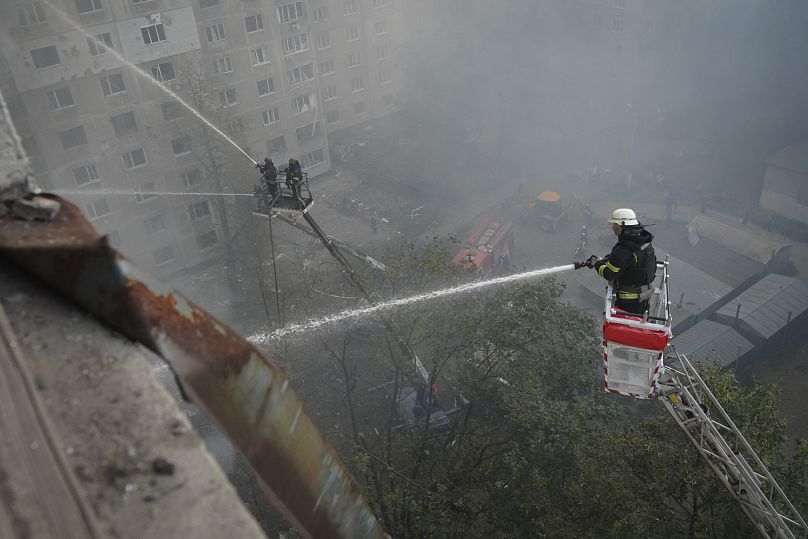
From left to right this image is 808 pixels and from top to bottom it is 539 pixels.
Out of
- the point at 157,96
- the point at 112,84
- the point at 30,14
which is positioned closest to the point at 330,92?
the point at 157,96

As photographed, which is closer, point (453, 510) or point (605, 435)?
point (605, 435)

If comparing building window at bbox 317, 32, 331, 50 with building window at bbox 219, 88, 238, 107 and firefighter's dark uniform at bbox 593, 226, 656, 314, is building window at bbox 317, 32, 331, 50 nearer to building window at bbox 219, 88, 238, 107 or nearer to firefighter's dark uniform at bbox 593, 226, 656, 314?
building window at bbox 219, 88, 238, 107

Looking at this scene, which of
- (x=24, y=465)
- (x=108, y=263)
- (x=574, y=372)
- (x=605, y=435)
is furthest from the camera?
(x=574, y=372)

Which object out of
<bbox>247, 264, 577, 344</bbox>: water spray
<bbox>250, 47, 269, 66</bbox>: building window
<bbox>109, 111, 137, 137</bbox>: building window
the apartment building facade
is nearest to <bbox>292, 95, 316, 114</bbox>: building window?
the apartment building facade

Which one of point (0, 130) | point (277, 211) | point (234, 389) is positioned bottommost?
point (277, 211)

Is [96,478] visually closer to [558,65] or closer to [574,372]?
[574,372]

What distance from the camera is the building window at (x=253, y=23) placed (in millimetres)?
33594

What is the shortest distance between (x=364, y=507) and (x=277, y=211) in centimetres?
1187

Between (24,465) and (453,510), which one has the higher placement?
(24,465)

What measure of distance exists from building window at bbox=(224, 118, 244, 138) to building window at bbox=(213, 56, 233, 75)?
8.14 feet

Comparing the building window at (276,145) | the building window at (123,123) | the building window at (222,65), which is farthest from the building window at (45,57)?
the building window at (276,145)

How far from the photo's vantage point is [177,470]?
1917 mm

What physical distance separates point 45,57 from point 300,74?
1403 centimetres

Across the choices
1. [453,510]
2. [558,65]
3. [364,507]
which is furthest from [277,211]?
[558,65]
